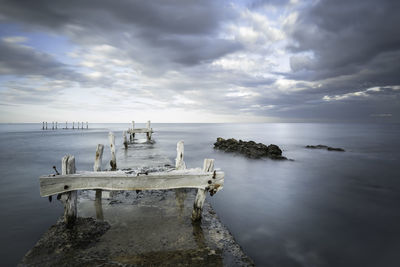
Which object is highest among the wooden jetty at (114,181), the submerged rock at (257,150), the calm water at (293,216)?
the wooden jetty at (114,181)

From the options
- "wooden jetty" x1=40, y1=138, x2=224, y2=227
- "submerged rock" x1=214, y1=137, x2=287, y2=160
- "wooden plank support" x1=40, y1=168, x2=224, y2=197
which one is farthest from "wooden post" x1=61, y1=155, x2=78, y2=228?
"submerged rock" x1=214, y1=137, x2=287, y2=160

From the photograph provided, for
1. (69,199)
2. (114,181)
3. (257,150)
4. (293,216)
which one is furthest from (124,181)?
(257,150)

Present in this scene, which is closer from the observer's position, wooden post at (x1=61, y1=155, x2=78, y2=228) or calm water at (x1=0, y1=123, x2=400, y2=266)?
wooden post at (x1=61, y1=155, x2=78, y2=228)

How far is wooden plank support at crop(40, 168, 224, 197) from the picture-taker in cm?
411

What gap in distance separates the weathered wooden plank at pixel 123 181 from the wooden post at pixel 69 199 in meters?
0.21

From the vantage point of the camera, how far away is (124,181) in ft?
14.3

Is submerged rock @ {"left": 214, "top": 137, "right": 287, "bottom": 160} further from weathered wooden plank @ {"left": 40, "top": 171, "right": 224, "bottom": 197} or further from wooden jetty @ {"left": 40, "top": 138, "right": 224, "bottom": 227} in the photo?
weathered wooden plank @ {"left": 40, "top": 171, "right": 224, "bottom": 197}

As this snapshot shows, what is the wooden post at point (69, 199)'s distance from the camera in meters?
4.26

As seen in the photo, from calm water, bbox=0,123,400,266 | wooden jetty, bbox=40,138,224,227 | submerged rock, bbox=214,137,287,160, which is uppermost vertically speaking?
wooden jetty, bbox=40,138,224,227

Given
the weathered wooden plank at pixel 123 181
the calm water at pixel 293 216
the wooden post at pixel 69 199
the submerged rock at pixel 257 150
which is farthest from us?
the submerged rock at pixel 257 150

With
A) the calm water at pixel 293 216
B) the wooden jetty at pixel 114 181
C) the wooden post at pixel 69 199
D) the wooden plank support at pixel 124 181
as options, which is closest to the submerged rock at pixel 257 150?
the calm water at pixel 293 216

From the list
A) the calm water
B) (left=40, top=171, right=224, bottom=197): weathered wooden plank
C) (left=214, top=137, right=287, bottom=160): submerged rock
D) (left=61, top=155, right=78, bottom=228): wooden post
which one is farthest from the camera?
(left=214, top=137, right=287, bottom=160): submerged rock

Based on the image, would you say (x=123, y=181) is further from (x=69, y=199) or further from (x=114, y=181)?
(x=69, y=199)

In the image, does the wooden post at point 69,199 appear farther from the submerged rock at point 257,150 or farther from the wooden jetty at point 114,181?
the submerged rock at point 257,150
